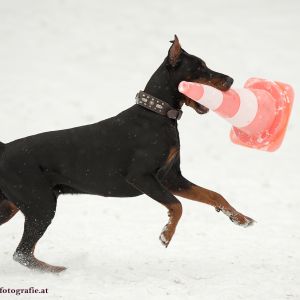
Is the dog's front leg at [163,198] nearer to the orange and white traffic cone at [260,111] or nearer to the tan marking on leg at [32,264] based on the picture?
the orange and white traffic cone at [260,111]

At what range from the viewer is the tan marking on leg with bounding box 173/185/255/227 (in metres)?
4.76

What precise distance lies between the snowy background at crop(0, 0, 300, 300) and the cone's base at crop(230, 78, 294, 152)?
44.8 inches

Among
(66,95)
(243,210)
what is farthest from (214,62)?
(243,210)

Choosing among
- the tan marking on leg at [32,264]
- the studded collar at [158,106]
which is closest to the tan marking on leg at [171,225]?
the studded collar at [158,106]

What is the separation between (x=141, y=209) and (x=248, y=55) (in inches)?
311

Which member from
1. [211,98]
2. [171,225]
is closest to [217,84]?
[211,98]

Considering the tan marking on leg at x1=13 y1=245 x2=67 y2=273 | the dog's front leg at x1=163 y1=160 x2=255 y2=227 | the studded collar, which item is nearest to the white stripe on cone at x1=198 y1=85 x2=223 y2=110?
the studded collar

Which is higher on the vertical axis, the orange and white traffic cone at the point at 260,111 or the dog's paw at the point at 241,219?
the orange and white traffic cone at the point at 260,111

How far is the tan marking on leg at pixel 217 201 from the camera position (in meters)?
4.76

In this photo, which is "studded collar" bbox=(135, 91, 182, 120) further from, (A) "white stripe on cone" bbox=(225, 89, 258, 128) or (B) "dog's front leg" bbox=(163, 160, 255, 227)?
(A) "white stripe on cone" bbox=(225, 89, 258, 128)

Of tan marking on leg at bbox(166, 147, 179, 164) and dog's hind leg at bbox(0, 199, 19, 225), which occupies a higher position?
tan marking on leg at bbox(166, 147, 179, 164)

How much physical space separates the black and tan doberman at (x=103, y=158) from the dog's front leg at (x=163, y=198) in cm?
14

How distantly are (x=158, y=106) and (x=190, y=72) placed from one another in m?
0.43

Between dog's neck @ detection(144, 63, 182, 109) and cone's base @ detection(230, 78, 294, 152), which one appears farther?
cone's base @ detection(230, 78, 294, 152)
